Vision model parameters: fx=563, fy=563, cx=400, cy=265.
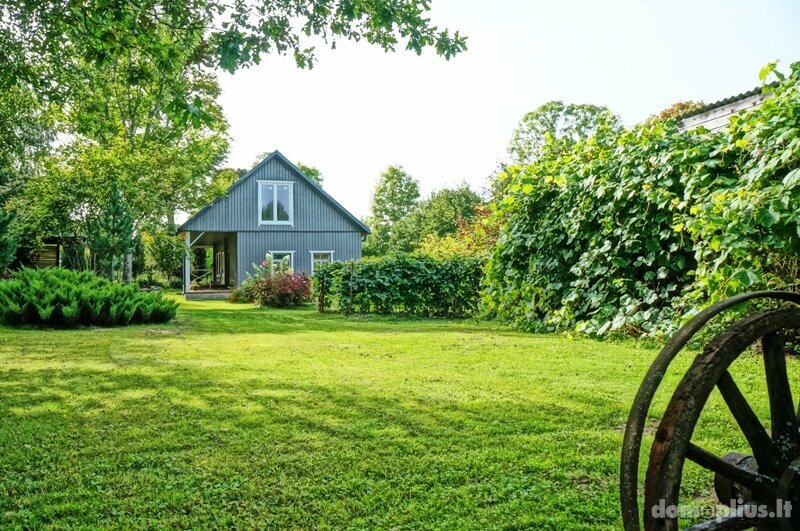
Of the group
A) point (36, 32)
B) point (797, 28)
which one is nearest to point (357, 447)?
point (36, 32)

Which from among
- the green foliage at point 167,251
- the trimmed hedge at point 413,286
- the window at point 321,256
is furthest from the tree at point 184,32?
the window at point 321,256

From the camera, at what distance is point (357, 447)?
335 cm

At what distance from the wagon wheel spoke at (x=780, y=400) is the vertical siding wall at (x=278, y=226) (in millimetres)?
23739

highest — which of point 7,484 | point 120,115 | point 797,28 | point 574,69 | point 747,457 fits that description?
point 120,115

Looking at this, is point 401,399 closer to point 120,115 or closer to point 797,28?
point 797,28

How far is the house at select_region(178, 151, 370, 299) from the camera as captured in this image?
24594 mm

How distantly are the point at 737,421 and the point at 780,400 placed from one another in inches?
9.4

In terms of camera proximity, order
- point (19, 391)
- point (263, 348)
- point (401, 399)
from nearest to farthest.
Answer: point (401, 399) → point (19, 391) → point (263, 348)

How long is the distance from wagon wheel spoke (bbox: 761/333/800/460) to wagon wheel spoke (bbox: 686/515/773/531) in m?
0.21

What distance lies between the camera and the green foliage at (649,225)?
5.10 meters

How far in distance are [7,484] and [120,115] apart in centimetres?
2291

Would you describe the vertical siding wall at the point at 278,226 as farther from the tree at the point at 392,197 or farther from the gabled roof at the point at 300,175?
the tree at the point at 392,197

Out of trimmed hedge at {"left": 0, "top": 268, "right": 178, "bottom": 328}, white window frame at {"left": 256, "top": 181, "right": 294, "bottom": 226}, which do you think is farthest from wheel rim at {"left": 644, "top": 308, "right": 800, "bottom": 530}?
white window frame at {"left": 256, "top": 181, "right": 294, "bottom": 226}

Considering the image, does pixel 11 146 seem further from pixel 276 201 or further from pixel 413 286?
pixel 276 201
